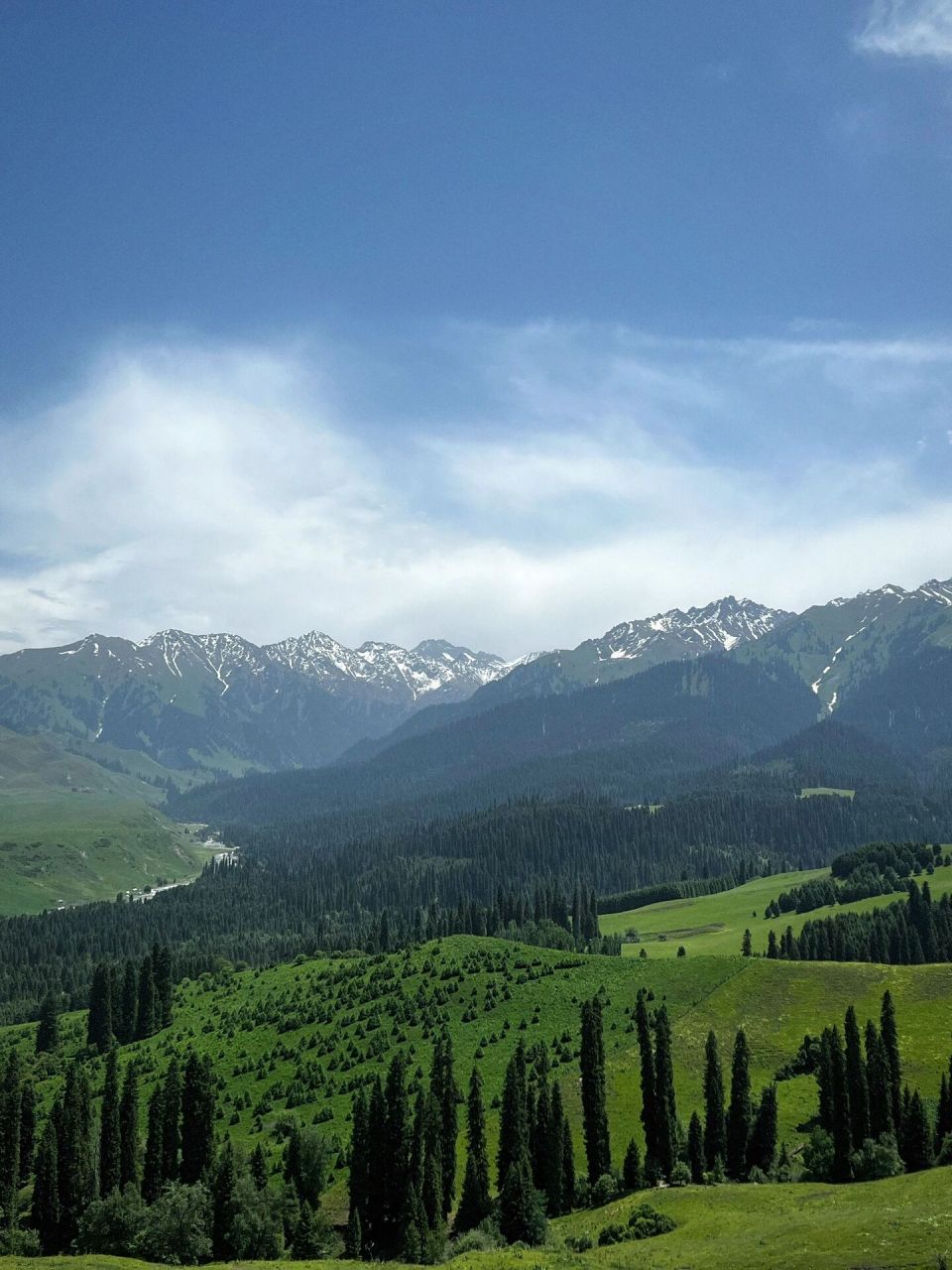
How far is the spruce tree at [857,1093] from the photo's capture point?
95812 millimetres

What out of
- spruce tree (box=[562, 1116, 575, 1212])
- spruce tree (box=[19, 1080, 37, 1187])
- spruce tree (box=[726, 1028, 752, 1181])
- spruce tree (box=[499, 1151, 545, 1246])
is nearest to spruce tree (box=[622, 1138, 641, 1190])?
spruce tree (box=[562, 1116, 575, 1212])

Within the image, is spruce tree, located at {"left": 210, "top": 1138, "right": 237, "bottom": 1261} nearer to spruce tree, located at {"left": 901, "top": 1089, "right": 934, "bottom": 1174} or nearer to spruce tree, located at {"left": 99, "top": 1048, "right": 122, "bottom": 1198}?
spruce tree, located at {"left": 99, "top": 1048, "right": 122, "bottom": 1198}

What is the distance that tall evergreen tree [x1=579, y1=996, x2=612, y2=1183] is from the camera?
100 m

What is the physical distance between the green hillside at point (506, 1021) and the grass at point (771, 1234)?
20575 mm

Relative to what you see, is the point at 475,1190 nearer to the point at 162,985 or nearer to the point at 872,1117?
the point at 872,1117

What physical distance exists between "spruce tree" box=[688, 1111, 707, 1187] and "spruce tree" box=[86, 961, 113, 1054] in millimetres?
106347

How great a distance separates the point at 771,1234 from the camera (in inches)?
2756

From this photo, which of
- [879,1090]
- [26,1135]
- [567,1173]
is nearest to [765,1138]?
[879,1090]

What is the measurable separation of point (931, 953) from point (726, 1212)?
426 ft

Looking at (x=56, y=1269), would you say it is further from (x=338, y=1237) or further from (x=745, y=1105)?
(x=745, y=1105)

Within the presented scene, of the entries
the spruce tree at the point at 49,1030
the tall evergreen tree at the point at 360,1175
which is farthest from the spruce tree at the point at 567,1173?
the spruce tree at the point at 49,1030

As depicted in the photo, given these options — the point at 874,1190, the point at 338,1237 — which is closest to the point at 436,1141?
the point at 338,1237

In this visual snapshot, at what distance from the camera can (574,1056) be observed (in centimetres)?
12400

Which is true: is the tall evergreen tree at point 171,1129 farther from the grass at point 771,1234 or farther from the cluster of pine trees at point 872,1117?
the cluster of pine trees at point 872,1117
